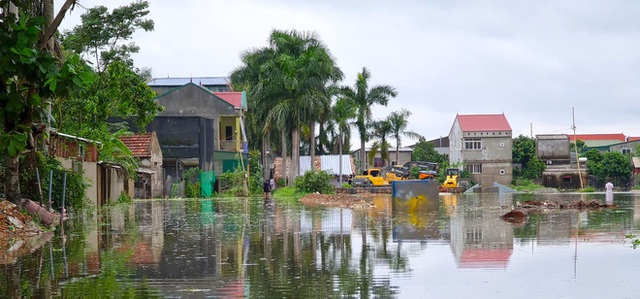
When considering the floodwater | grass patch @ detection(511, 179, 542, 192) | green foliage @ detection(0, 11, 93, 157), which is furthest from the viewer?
grass patch @ detection(511, 179, 542, 192)

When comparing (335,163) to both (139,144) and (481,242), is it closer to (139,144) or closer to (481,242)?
(139,144)

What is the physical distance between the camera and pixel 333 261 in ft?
49.3

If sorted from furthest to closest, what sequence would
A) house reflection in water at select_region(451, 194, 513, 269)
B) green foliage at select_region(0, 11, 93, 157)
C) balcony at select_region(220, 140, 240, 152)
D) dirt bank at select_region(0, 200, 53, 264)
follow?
balcony at select_region(220, 140, 240, 152), dirt bank at select_region(0, 200, 53, 264), green foliage at select_region(0, 11, 93, 157), house reflection in water at select_region(451, 194, 513, 269)

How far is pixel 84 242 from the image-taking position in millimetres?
19344

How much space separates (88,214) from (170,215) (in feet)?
9.68

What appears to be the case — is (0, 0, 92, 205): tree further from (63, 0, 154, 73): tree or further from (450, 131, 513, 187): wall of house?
(450, 131, 513, 187): wall of house

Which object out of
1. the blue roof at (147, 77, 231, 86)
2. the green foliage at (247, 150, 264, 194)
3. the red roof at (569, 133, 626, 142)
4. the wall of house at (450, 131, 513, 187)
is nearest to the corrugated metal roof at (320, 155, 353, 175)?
the green foliage at (247, 150, 264, 194)

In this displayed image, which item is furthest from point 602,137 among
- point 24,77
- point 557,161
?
point 24,77

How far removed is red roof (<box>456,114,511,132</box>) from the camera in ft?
330

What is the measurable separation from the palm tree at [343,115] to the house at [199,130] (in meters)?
7.70

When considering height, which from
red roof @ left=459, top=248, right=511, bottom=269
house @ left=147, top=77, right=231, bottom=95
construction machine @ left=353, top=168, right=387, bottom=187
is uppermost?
house @ left=147, top=77, right=231, bottom=95

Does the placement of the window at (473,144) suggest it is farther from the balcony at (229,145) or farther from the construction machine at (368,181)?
the balcony at (229,145)

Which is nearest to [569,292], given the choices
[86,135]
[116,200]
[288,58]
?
[86,135]

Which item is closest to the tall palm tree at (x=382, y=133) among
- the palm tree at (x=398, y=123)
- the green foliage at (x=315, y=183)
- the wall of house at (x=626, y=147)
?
the palm tree at (x=398, y=123)
